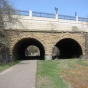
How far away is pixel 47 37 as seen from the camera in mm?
23625

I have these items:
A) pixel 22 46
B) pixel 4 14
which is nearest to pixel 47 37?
pixel 4 14

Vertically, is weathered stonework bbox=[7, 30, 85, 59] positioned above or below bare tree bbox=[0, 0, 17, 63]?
below

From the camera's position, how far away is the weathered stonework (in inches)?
878

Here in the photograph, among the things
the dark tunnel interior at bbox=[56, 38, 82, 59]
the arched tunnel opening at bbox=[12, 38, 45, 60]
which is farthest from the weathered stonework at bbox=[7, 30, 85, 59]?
the arched tunnel opening at bbox=[12, 38, 45, 60]

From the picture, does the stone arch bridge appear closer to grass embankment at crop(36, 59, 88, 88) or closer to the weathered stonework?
the weathered stonework

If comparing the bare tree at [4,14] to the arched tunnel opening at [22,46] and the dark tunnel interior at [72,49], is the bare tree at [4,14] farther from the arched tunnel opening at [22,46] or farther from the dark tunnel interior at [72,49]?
the dark tunnel interior at [72,49]

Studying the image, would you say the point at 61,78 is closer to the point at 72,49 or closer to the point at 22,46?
the point at 72,49

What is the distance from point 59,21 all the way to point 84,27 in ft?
13.7

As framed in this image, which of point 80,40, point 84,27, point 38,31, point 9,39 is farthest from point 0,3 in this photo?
point 84,27

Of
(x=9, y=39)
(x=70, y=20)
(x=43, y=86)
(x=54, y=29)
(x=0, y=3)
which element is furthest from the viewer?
(x=70, y=20)

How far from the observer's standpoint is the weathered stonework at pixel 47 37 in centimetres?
2230

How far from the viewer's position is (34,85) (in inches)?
340

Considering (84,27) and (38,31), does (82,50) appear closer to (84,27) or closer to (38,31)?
(84,27)

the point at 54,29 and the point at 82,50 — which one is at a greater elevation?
the point at 54,29
